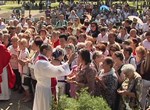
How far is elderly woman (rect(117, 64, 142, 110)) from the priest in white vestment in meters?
1.13

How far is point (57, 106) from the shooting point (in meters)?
5.01

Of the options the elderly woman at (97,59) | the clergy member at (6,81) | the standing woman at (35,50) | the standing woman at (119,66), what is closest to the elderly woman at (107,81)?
the standing woman at (119,66)

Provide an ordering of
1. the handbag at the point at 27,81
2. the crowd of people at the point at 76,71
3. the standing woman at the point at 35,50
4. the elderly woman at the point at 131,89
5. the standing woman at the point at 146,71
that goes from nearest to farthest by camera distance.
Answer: the elderly woman at the point at 131,89
the crowd of people at the point at 76,71
the standing woman at the point at 146,71
the standing woman at the point at 35,50
the handbag at the point at 27,81

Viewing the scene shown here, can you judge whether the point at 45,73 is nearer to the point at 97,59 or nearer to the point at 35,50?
the point at 97,59

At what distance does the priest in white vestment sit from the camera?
21.0 feet

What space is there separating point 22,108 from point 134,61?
3262 millimetres

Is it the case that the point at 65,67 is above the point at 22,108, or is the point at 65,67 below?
above

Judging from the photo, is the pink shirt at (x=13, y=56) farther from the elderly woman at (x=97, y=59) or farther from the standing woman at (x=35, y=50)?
the elderly woman at (x=97, y=59)

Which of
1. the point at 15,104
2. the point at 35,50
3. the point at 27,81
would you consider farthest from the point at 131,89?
the point at 15,104

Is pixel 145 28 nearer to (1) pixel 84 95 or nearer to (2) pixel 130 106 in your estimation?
(2) pixel 130 106

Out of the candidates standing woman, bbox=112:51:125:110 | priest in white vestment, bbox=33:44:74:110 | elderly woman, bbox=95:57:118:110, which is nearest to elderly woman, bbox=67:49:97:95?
elderly woman, bbox=95:57:118:110

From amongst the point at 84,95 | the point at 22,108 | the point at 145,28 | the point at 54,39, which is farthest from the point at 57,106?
the point at 145,28

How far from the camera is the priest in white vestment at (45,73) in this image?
6391mm

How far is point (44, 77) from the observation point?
6625 millimetres
